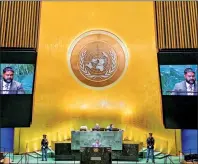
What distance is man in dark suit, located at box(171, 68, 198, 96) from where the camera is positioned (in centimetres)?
1258

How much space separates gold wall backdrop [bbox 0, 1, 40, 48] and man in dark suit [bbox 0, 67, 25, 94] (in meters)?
1.02

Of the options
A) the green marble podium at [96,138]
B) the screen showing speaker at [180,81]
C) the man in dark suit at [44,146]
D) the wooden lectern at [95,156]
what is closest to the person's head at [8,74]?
the man in dark suit at [44,146]

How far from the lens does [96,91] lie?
42.6ft

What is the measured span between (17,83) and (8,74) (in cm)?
47

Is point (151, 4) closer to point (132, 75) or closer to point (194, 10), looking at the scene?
point (194, 10)

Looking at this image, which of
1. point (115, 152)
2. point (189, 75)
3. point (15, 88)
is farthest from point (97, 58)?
point (115, 152)

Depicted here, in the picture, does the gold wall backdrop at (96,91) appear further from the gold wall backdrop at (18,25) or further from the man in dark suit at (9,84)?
the man in dark suit at (9,84)

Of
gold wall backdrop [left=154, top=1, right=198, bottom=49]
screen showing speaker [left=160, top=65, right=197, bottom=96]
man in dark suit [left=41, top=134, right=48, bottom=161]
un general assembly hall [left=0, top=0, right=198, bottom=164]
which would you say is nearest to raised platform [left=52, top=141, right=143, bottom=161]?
man in dark suit [left=41, top=134, right=48, bottom=161]

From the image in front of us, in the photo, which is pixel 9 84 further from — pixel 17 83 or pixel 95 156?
pixel 95 156

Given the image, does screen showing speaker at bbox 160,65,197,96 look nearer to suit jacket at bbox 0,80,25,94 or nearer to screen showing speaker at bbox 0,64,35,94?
screen showing speaker at bbox 0,64,35,94

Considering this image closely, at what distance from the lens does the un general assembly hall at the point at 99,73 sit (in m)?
12.5

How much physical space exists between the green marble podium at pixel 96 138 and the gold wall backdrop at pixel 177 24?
380 centimetres

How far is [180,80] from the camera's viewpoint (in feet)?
41.5

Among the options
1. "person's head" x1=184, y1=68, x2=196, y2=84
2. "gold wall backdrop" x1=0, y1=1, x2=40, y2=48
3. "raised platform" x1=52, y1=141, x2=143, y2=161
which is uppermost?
"gold wall backdrop" x1=0, y1=1, x2=40, y2=48
